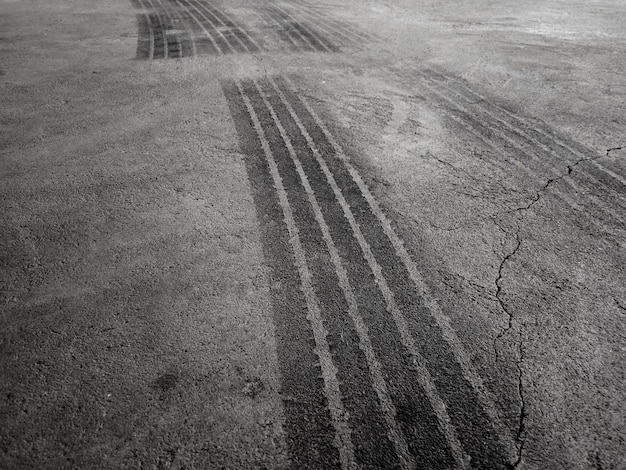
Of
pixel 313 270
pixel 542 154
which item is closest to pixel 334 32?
pixel 542 154

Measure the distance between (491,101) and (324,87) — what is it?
3083 mm

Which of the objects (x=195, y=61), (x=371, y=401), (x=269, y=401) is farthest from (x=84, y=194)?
(x=195, y=61)

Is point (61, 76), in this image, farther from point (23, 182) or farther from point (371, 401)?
point (371, 401)

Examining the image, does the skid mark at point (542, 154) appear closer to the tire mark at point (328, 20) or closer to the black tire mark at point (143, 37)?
the tire mark at point (328, 20)

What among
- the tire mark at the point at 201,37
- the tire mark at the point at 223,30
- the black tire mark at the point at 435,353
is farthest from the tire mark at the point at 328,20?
the black tire mark at the point at 435,353

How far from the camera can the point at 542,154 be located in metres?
5.76

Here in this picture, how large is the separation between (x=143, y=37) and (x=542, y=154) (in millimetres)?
10314

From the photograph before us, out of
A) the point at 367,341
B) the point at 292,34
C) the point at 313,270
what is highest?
the point at 292,34

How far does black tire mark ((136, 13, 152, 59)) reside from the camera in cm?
970

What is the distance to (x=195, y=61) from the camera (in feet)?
30.1

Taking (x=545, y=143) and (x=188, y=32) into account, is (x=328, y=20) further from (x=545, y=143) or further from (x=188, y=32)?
(x=545, y=143)

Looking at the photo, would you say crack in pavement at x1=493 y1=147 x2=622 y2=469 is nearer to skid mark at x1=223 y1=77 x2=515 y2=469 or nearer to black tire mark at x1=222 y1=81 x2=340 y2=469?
skid mark at x1=223 y1=77 x2=515 y2=469

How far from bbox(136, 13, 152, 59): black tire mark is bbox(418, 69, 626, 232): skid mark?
21.8 ft

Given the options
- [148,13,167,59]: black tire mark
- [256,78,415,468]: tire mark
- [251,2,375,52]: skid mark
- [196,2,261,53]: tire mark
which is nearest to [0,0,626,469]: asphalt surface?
[256,78,415,468]: tire mark
